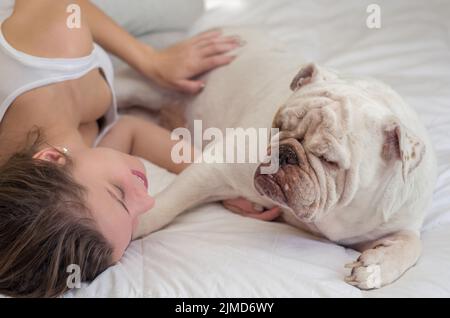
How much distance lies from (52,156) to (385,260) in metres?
0.65

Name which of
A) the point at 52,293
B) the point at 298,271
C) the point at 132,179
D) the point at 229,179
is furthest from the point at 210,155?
the point at 52,293

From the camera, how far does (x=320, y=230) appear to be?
1.25 metres

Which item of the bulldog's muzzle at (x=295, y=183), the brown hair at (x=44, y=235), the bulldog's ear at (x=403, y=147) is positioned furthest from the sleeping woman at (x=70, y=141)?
the bulldog's ear at (x=403, y=147)

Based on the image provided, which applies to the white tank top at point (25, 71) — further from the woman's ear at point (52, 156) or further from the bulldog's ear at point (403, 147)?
the bulldog's ear at point (403, 147)

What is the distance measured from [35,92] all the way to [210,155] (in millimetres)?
414

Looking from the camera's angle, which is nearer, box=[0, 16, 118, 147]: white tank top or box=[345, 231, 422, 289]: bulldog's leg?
box=[345, 231, 422, 289]: bulldog's leg

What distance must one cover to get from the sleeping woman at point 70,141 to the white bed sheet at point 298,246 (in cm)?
7

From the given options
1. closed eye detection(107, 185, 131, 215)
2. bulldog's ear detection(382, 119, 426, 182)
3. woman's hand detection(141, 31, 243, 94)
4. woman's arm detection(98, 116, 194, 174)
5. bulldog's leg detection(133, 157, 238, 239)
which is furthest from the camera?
woman's hand detection(141, 31, 243, 94)

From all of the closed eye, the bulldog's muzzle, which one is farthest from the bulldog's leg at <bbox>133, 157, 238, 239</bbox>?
the bulldog's muzzle

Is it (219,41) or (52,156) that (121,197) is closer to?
(52,156)

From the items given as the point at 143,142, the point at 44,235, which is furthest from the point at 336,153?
the point at 143,142

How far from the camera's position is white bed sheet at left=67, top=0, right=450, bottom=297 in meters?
1.09

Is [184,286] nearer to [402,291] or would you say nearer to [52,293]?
[52,293]

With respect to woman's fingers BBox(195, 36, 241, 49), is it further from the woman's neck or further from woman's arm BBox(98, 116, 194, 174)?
the woman's neck
